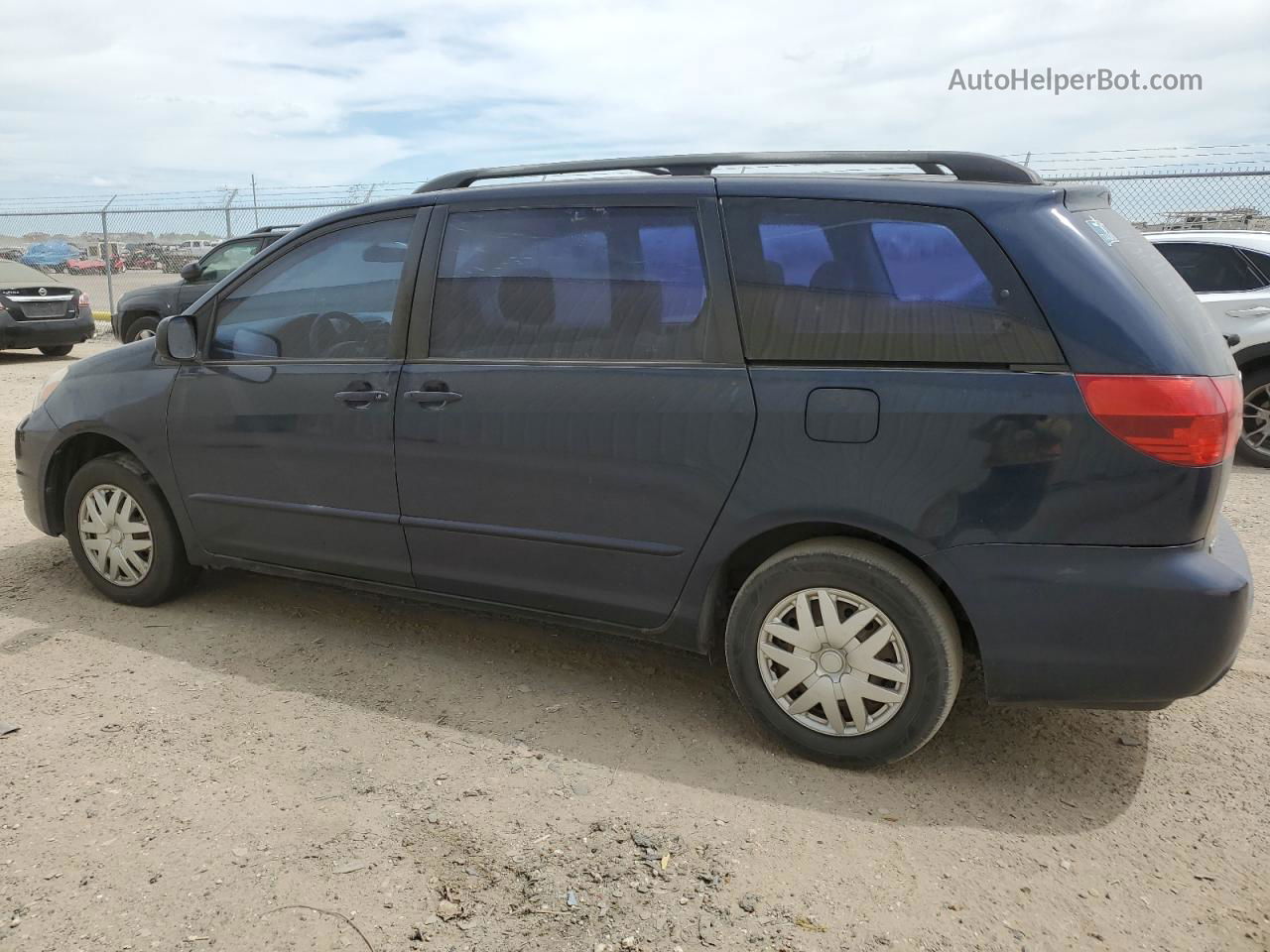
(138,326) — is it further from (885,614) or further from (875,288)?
(885,614)

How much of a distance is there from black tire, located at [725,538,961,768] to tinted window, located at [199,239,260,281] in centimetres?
1178

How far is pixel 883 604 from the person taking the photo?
116 inches

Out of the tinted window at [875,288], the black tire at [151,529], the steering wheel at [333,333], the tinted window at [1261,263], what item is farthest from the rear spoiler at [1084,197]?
the tinted window at [1261,263]

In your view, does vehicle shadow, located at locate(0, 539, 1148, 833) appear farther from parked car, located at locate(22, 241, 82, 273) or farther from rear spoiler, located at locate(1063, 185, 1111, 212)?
parked car, located at locate(22, 241, 82, 273)

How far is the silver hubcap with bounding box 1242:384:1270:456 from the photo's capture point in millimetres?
7418

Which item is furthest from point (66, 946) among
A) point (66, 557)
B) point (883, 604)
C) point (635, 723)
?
point (66, 557)

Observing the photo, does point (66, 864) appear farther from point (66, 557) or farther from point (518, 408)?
point (66, 557)

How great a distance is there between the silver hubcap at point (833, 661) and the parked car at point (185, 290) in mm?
11390

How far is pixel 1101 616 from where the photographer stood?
2760 millimetres

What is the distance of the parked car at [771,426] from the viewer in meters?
2.74

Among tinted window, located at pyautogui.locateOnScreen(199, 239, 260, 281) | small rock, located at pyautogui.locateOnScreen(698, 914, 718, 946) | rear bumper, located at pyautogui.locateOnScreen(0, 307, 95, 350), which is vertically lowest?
small rock, located at pyautogui.locateOnScreen(698, 914, 718, 946)

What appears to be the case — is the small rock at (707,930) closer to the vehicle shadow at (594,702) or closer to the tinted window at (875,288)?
the vehicle shadow at (594,702)

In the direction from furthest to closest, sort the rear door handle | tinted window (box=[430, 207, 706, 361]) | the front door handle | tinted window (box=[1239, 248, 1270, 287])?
tinted window (box=[1239, 248, 1270, 287])
the front door handle
the rear door handle
tinted window (box=[430, 207, 706, 361])

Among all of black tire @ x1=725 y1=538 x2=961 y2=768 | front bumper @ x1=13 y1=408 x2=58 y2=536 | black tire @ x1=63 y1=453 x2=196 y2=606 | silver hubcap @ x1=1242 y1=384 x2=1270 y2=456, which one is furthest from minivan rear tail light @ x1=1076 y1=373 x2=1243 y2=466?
silver hubcap @ x1=1242 y1=384 x2=1270 y2=456
